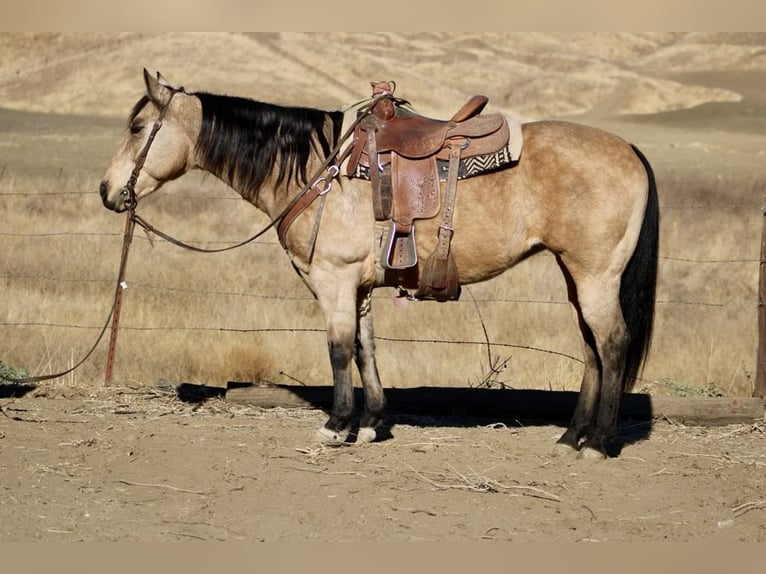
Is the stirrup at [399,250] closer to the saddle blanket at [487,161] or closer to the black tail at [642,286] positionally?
the saddle blanket at [487,161]

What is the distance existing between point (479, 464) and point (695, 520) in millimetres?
1412

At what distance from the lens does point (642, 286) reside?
6.52 metres

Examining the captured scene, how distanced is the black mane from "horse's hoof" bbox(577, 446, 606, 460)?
2420mm

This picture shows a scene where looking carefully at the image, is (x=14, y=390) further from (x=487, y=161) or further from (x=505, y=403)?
(x=487, y=161)

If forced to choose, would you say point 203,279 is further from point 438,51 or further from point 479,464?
point 438,51

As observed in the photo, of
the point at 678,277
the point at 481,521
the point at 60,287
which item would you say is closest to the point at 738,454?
the point at 481,521

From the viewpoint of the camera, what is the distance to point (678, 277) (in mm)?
12062

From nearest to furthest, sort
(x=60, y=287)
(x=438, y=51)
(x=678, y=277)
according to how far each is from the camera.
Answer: (x=60, y=287)
(x=678, y=277)
(x=438, y=51)

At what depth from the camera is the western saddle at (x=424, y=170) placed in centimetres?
623

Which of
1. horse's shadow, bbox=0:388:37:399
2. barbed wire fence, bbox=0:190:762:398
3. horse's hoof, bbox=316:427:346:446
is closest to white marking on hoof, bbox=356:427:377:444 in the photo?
horse's hoof, bbox=316:427:346:446

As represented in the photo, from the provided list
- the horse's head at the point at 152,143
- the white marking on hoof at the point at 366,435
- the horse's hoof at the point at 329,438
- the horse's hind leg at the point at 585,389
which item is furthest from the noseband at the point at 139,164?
the horse's hind leg at the point at 585,389

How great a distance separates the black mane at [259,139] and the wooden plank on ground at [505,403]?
1.84m

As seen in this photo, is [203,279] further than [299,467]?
Yes

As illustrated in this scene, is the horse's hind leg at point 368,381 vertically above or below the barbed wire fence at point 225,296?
above
